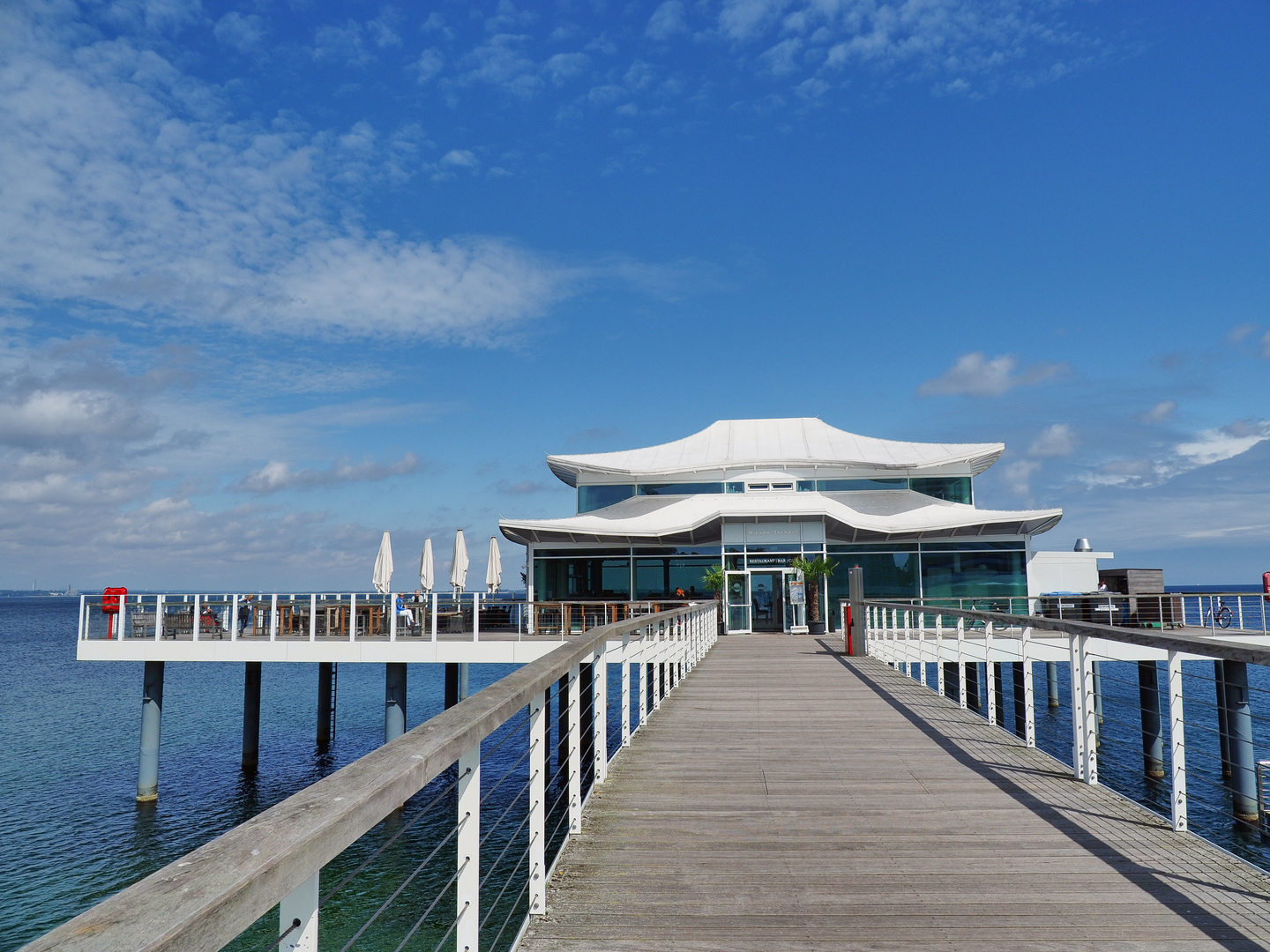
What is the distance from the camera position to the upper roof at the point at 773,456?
2914cm

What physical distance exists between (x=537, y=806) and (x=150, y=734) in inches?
675

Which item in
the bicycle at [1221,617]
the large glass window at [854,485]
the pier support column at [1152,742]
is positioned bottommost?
the pier support column at [1152,742]

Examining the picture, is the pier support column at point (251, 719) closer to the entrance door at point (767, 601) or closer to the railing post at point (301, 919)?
the entrance door at point (767, 601)

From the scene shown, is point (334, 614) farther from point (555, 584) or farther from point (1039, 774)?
point (1039, 774)

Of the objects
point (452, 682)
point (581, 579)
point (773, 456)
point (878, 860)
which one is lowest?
point (452, 682)

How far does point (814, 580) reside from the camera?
79.3ft

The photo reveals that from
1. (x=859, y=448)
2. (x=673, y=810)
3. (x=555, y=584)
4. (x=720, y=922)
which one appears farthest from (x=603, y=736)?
(x=859, y=448)

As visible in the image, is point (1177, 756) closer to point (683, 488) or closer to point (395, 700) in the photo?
point (395, 700)

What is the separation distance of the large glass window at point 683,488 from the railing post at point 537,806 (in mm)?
25530

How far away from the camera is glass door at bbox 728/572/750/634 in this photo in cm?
2441

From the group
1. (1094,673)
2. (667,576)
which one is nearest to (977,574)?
(667,576)

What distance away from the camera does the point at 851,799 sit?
5.51 m

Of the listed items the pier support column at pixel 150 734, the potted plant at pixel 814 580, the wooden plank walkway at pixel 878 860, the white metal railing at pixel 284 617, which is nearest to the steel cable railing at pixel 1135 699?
the wooden plank walkway at pixel 878 860

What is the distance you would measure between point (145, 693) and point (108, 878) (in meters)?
5.71
